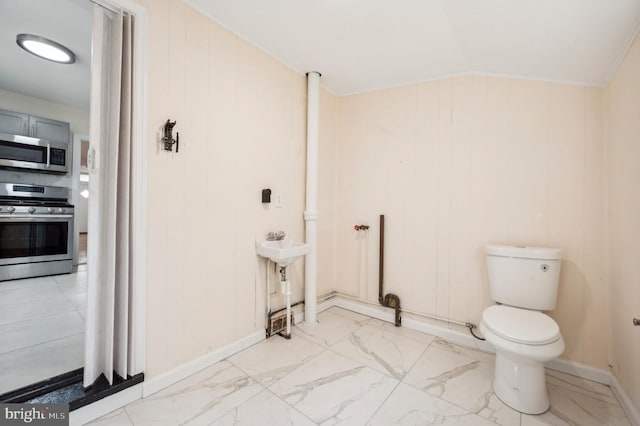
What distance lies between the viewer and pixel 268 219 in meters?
2.26

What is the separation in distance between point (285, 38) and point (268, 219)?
55.8 inches

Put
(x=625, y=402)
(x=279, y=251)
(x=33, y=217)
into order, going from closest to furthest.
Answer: (x=625, y=402)
(x=279, y=251)
(x=33, y=217)

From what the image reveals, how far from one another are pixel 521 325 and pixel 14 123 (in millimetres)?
5646

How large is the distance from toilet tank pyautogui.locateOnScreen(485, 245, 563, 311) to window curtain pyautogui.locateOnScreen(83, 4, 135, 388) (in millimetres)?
2372

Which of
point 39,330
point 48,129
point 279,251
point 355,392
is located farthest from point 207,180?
point 48,129

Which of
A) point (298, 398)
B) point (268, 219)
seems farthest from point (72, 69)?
point (298, 398)

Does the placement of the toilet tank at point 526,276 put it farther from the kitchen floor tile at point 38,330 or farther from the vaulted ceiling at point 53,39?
the kitchen floor tile at point 38,330

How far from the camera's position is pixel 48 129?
3.59m

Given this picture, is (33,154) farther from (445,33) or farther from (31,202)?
(445,33)

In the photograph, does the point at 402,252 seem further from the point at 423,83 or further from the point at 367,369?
the point at 423,83

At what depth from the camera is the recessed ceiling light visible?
7.22ft

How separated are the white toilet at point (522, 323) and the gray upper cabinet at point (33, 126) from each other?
5372mm

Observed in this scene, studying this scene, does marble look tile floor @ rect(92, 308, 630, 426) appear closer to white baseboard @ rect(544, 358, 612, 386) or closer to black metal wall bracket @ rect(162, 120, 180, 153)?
white baseboard @ rect(544, 358, 612, 386)

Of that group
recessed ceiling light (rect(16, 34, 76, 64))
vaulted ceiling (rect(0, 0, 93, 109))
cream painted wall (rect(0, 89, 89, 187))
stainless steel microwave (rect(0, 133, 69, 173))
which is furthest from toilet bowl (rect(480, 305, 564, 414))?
cream painted wall (rect(0, 89, 89, 187))
